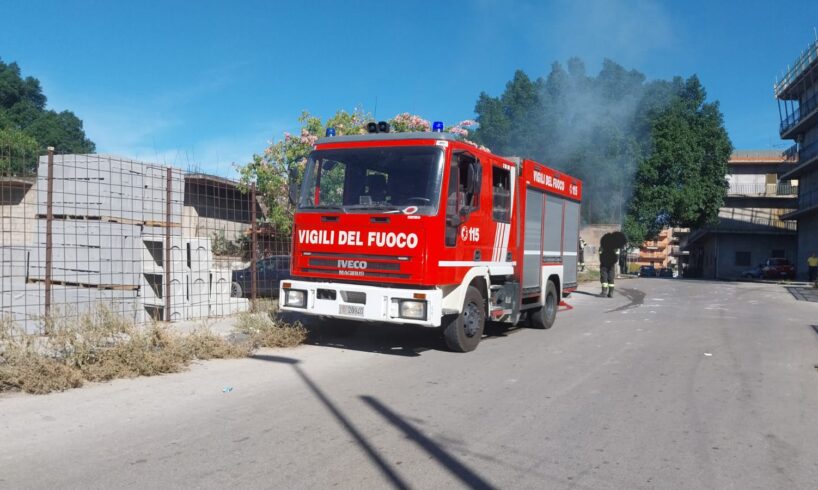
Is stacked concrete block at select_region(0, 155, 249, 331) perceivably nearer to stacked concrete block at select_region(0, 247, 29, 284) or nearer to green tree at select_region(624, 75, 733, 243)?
stacked concrete block at select_region(0, 247, 29, 284)

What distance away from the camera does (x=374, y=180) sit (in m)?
8.25

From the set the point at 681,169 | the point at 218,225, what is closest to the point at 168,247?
the point at 218,225

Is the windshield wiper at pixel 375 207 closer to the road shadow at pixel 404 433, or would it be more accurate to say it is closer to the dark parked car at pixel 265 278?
the road shadow at pixel 404 433

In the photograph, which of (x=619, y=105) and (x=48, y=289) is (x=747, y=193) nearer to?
(x=619, y=105)

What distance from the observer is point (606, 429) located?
5.18 m

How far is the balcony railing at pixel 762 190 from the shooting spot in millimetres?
52875

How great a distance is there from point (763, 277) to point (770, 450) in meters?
44.1

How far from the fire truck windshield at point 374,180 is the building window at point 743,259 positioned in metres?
51.8

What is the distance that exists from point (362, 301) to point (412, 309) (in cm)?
70

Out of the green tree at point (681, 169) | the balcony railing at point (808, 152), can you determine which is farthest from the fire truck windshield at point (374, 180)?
the balcony railing at point (808, 152)

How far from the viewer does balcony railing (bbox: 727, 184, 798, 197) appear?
5288 cm

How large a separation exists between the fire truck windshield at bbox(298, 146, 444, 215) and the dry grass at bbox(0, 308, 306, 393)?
7.64 feet

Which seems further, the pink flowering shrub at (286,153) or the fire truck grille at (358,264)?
the pink flowering shrub at (286,153)

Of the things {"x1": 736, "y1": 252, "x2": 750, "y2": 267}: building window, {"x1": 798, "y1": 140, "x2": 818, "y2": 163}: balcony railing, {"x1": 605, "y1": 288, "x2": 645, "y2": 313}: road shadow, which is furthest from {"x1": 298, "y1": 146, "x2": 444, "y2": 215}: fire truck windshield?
{"x1": 736, "y1": 252, "x2": 750, "y2": 267}: building window
